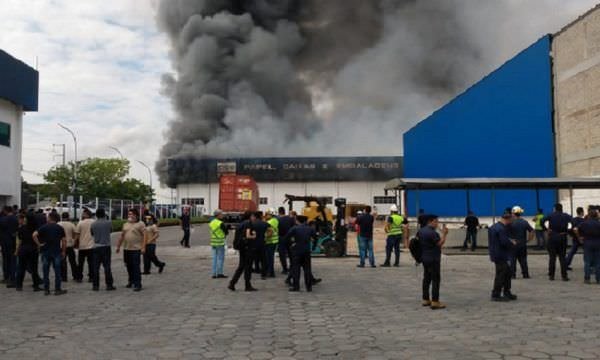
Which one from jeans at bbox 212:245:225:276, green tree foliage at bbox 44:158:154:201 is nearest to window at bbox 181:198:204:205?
green tree foliage at bbox 44:158:154:201

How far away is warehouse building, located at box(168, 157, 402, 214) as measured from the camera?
66.6 meters

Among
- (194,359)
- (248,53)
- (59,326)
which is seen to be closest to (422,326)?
(194,359)

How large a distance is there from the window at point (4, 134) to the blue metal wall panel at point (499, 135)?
25.9 m

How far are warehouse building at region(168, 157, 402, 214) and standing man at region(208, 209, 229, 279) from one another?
5383cm

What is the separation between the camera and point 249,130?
207 feet

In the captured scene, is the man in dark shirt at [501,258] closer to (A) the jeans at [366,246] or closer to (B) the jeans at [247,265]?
(B) the jeans at [247,265]

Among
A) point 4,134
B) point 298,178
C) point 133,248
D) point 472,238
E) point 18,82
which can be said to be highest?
point 18,82

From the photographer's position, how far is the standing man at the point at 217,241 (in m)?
12.1

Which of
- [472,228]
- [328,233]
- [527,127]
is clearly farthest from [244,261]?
[527,127]

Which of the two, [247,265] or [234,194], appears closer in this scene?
[247,265]

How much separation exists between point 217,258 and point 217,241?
0.56 m

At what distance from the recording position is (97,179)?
2441 inches

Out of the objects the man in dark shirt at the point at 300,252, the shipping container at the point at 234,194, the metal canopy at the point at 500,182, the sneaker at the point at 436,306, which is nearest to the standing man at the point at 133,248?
the man in dark shirt at the point at 300,252

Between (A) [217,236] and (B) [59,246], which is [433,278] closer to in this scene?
(A) [217,236]
